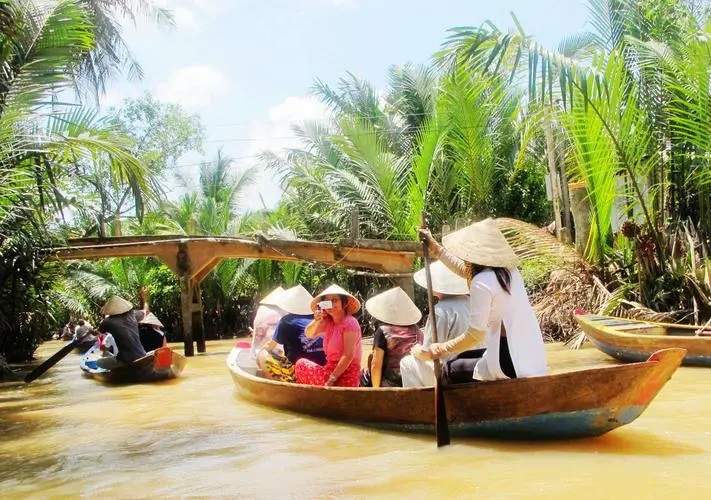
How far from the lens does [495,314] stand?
4391mm

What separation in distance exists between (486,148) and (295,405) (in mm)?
10262

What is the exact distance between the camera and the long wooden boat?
4.29 m

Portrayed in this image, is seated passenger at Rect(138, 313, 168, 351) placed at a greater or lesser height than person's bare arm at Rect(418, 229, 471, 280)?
lesser

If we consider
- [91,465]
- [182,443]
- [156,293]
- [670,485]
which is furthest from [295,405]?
[156,293]

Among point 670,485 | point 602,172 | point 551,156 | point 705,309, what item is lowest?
point 670,485

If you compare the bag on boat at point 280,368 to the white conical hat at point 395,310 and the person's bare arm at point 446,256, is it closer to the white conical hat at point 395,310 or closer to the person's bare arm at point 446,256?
the white conical hat at point 395,310

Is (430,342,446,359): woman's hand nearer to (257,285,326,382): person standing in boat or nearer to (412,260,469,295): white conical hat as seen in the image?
(412,260,469,295): white conical hat

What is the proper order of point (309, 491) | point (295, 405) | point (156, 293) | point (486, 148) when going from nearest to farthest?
point (309, 491) → point (295, 405) → point (486, 148) → point (156, 293)

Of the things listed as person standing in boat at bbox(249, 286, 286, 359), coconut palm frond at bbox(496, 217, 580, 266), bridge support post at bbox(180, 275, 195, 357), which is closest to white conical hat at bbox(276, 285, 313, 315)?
person standing in boat at bbox(249, 286, 286, 359)

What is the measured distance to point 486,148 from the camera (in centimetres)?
1555

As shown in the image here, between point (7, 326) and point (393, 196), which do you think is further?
point (393, 196)

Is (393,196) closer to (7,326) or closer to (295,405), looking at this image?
(7,326)

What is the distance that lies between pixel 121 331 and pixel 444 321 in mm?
5784

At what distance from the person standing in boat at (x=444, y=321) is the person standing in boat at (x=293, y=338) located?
162cm
